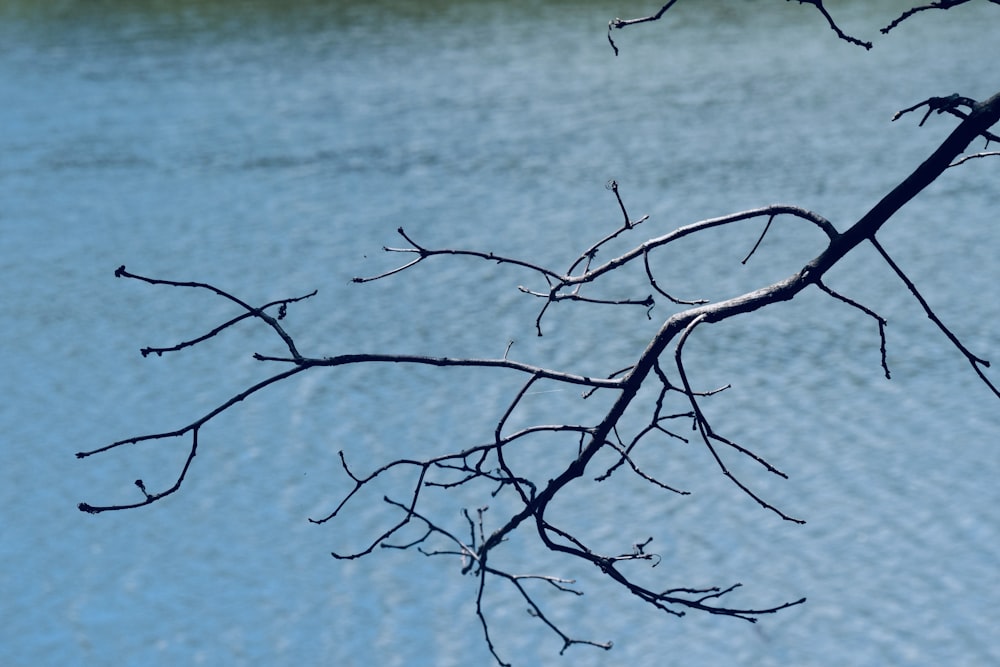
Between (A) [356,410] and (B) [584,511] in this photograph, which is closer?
(B) [584,511]

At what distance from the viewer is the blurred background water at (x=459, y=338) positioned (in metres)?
4.78

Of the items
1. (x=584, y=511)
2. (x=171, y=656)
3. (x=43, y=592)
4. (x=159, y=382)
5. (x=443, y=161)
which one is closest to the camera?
(x=171, y=656)

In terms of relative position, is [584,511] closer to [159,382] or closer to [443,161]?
[159,382]

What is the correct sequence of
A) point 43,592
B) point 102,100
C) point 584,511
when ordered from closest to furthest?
1. point 43,592
2. point 584,511
3. point 102,100

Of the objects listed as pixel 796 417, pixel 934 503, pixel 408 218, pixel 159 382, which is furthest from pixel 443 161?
pixel 934 503

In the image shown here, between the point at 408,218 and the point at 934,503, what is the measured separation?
403 cm

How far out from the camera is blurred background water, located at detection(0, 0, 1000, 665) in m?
4.78

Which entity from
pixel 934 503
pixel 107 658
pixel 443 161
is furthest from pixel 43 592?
pixel 443 161

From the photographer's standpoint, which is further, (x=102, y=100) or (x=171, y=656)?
(x=102, y=100)

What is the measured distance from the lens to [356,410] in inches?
242

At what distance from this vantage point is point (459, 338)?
668cm

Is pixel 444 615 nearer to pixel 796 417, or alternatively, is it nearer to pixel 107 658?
pixel 107 658

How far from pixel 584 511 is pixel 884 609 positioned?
123cm

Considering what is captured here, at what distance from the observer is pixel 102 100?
37.5ft
